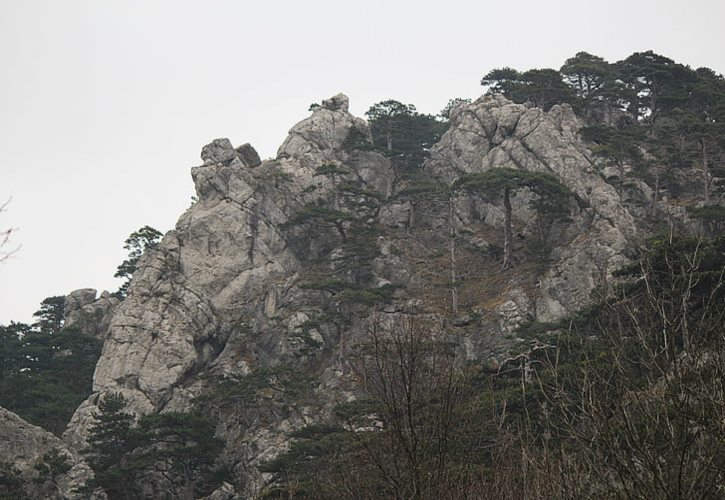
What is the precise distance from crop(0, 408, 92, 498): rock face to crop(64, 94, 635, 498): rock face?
222cm

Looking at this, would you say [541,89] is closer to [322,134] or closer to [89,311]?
[322,134]

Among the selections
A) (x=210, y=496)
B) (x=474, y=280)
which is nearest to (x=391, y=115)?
(x=474, y=280)

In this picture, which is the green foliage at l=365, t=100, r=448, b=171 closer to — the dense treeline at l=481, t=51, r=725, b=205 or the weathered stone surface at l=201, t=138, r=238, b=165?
the dense treeline at l=481, t=51, r=725, b=205

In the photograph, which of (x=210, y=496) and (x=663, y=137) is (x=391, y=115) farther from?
(x=210, y=496)

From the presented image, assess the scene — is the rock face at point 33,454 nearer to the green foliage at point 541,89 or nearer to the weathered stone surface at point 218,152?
the weathered stone surface at point 218,152

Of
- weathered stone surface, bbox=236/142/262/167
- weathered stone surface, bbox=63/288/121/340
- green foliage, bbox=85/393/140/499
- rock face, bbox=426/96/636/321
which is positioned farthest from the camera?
weathered stone surface, bbox=236/142/262/167

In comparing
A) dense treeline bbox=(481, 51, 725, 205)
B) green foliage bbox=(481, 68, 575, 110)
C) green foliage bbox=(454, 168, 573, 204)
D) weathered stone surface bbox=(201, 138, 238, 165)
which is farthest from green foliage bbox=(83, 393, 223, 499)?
green foliage bbox=(481, 68, 575, 110)

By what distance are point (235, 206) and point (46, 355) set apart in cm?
1952

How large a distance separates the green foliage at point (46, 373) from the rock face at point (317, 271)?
2.85 m

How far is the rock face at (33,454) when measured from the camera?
36406mm

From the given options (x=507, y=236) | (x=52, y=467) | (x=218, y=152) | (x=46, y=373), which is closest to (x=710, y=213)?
(x=507, y=236)

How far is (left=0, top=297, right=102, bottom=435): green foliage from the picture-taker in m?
44.3

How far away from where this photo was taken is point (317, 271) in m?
53.7

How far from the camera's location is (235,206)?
57.9 m
